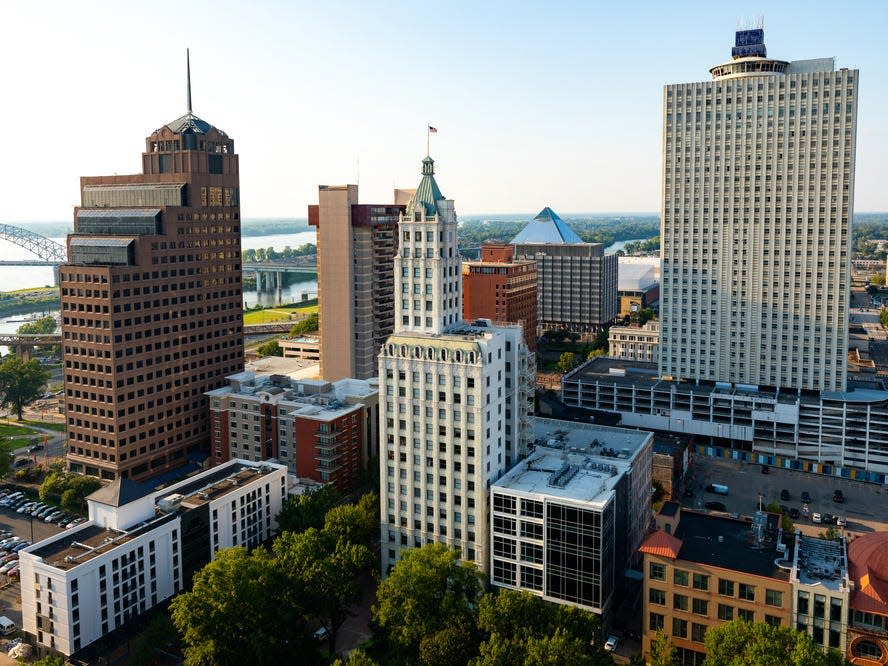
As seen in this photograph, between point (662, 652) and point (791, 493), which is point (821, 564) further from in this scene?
point (791, 493)

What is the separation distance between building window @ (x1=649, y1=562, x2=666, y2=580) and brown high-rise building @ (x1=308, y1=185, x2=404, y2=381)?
92400mm

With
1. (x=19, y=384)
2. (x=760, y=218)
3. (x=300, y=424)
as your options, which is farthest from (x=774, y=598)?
(x=19, y=384)

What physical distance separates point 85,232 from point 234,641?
8104 centimetres

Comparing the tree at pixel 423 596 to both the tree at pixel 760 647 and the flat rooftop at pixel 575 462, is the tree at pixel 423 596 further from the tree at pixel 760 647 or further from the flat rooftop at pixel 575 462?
the tree at pixel 760 647

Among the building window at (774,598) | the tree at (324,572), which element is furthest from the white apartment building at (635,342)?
the tree at (324,572)

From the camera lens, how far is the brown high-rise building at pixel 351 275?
149375 mm

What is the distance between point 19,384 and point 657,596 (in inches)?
5473

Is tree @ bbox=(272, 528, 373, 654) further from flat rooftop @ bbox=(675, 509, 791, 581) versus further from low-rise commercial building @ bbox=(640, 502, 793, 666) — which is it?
flat rooftop @ bbox=(675, 509, 791, 581)

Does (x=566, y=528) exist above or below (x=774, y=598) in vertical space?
above

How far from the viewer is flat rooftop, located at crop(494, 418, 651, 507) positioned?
77938mm

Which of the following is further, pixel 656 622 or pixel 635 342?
pixel 635 342

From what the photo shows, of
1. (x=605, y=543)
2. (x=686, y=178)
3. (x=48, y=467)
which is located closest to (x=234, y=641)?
(x=605, y=543)

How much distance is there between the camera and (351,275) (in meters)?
151

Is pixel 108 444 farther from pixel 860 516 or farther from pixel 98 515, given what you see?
pixel 860 516
